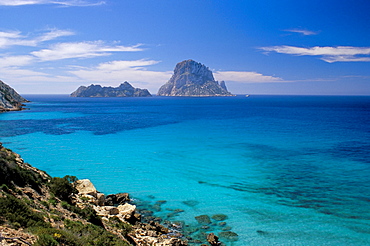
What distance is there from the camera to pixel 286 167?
34062mm

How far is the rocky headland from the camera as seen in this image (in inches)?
443

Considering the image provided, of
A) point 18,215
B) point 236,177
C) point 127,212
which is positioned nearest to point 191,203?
point 127,212

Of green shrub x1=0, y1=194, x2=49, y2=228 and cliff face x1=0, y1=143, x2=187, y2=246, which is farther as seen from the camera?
green shrub x1=0, y1=194, x2=49, y2=228

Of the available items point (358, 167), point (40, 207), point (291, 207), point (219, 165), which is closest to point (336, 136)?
point (358, 167)

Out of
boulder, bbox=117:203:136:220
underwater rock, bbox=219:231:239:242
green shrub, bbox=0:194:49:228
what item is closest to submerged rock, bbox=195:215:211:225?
underwater rock, bbox=219:231:239:242

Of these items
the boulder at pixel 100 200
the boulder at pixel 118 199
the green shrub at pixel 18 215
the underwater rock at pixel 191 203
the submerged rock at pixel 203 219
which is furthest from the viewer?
the underwater rock at pixel 191 203

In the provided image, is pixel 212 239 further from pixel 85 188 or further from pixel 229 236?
pixel 85 188

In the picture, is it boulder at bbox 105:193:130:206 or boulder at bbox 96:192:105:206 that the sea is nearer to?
boulder at bbox 105:193:130:206

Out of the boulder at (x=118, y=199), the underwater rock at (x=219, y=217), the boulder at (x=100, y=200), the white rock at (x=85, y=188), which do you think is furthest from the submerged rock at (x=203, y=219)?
the white rock at (x=85, y=188)

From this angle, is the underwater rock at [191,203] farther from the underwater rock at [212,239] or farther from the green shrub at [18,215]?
the green shrub at [18,215]

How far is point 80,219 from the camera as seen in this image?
16250 millimetres

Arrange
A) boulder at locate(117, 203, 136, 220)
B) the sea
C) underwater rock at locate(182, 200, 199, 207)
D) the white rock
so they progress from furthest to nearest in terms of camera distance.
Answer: underwater rock at locate(182, 200, 199, 207) → the white rock → the sea → boulder at locate(117, 203, 136, 220)

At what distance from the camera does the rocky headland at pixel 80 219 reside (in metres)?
11.2

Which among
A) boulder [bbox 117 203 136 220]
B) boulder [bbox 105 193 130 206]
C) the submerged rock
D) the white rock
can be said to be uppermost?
the white rock
